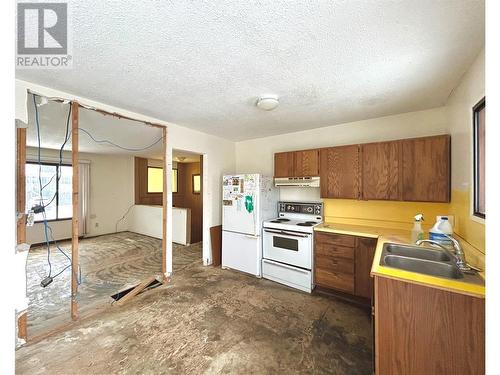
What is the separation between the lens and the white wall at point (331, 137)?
2689 mm

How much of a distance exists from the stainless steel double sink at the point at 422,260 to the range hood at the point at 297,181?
1359 millimetres

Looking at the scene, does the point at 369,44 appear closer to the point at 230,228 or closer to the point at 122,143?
the point at 230,228

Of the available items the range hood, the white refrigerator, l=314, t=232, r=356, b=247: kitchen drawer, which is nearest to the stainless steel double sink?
l=314, t=232, r=356, b=247: kitchen drawer

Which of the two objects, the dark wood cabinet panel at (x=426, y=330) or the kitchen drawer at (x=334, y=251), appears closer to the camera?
the dark wood cabinet panel at (x=426, y=330)

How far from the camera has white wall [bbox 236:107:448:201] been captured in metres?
2.69

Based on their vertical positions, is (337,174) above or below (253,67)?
below

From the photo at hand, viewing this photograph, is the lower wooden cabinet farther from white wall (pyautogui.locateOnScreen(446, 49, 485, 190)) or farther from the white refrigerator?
white wall (pyautogui.locateOnScreen(446, 49, 485, 190))

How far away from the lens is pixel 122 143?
4430mm

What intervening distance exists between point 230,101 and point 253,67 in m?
0.72

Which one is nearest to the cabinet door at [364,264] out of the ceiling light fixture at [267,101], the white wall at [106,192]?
the ceiling light fixture at [267,101]

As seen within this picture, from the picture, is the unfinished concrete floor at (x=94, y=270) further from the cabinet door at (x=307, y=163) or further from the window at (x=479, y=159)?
the window at (x=479, y=159)

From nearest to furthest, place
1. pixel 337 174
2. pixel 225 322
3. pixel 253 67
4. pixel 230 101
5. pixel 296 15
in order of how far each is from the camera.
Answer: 1. pixel 296 15
2. pixel 253 67
3. pixel 225 322
4. pixel 230 101
5. pixel 337 174

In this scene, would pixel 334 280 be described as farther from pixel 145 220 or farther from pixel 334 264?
pixel 145 220

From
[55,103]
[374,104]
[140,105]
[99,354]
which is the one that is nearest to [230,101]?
[140,105]
